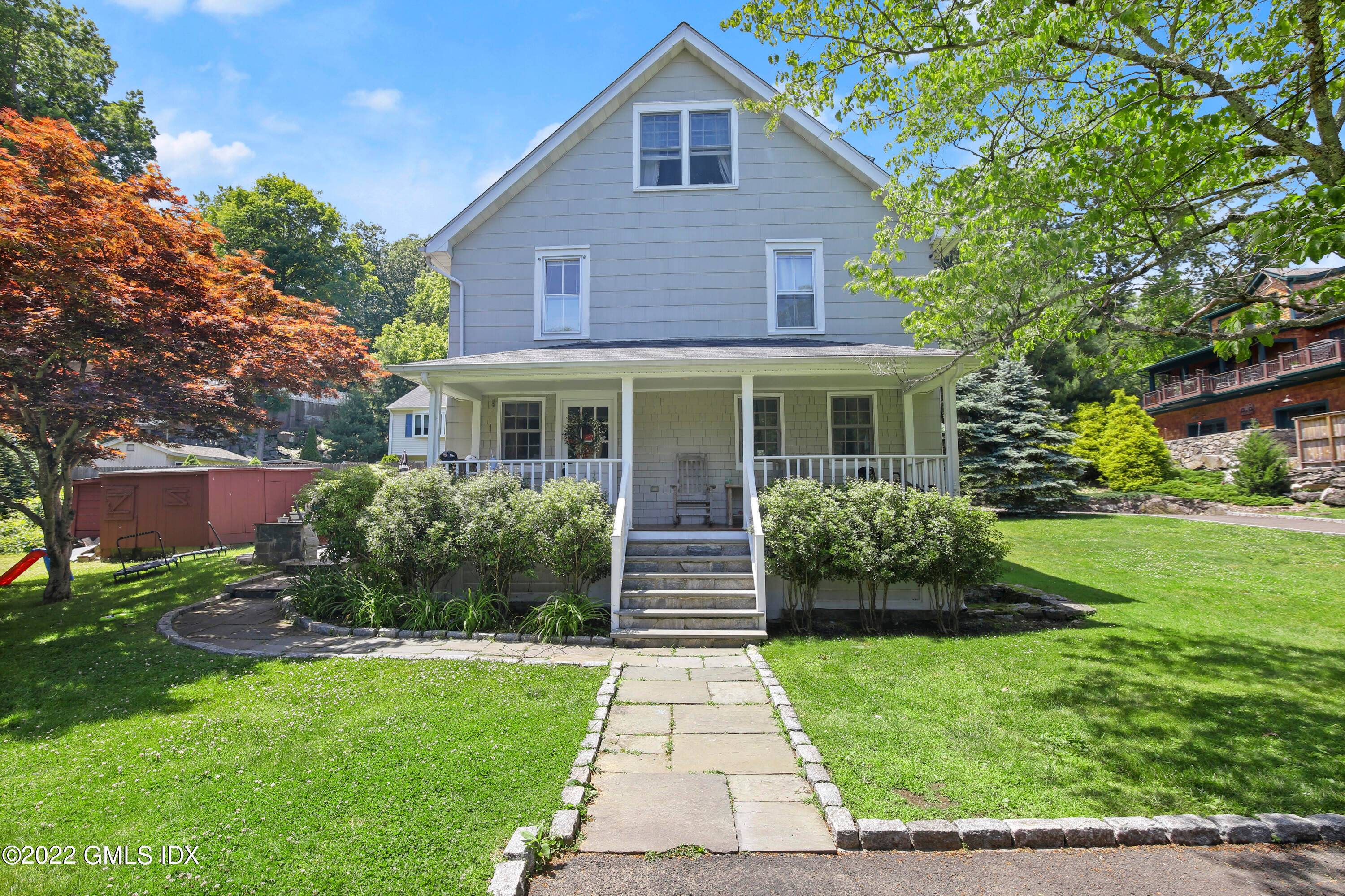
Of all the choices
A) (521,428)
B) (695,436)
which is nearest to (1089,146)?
(695,436)

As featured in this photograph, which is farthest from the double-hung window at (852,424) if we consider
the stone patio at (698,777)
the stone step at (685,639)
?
the stone patio at (698,777)

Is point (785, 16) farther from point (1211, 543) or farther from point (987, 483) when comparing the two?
point (987, 483)

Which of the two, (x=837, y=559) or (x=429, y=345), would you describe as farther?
(x=429, y=345)

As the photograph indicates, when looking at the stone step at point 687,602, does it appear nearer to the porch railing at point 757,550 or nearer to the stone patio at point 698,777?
the porch railing at point 757,550

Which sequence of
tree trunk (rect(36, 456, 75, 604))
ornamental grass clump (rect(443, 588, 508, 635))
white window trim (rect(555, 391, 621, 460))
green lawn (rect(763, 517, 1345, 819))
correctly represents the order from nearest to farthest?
green lawn (rect(763, 517, 1345, 819))
ornamental grass clump (rect(443, 588, 508, 635))
tree trunk (rect(36, 456, 75, 604))
white window trim (rect(555, 391, 621, 460))

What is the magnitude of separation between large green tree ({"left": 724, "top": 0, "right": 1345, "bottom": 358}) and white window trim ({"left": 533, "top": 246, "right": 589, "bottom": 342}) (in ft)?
17.5

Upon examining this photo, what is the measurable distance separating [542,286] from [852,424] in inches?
255

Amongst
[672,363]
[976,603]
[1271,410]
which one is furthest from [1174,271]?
[1271,410]

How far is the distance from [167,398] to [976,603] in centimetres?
1222

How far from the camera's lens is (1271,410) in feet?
76.6

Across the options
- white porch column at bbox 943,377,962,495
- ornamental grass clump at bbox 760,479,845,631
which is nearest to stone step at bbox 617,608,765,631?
ornamental grass clump at bbox 760,479,845,631

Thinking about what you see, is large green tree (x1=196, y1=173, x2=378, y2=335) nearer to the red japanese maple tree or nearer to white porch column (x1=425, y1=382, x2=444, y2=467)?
the red japanese maple tree

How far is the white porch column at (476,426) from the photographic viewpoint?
444 inches

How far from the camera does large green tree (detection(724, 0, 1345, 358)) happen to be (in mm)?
4934
